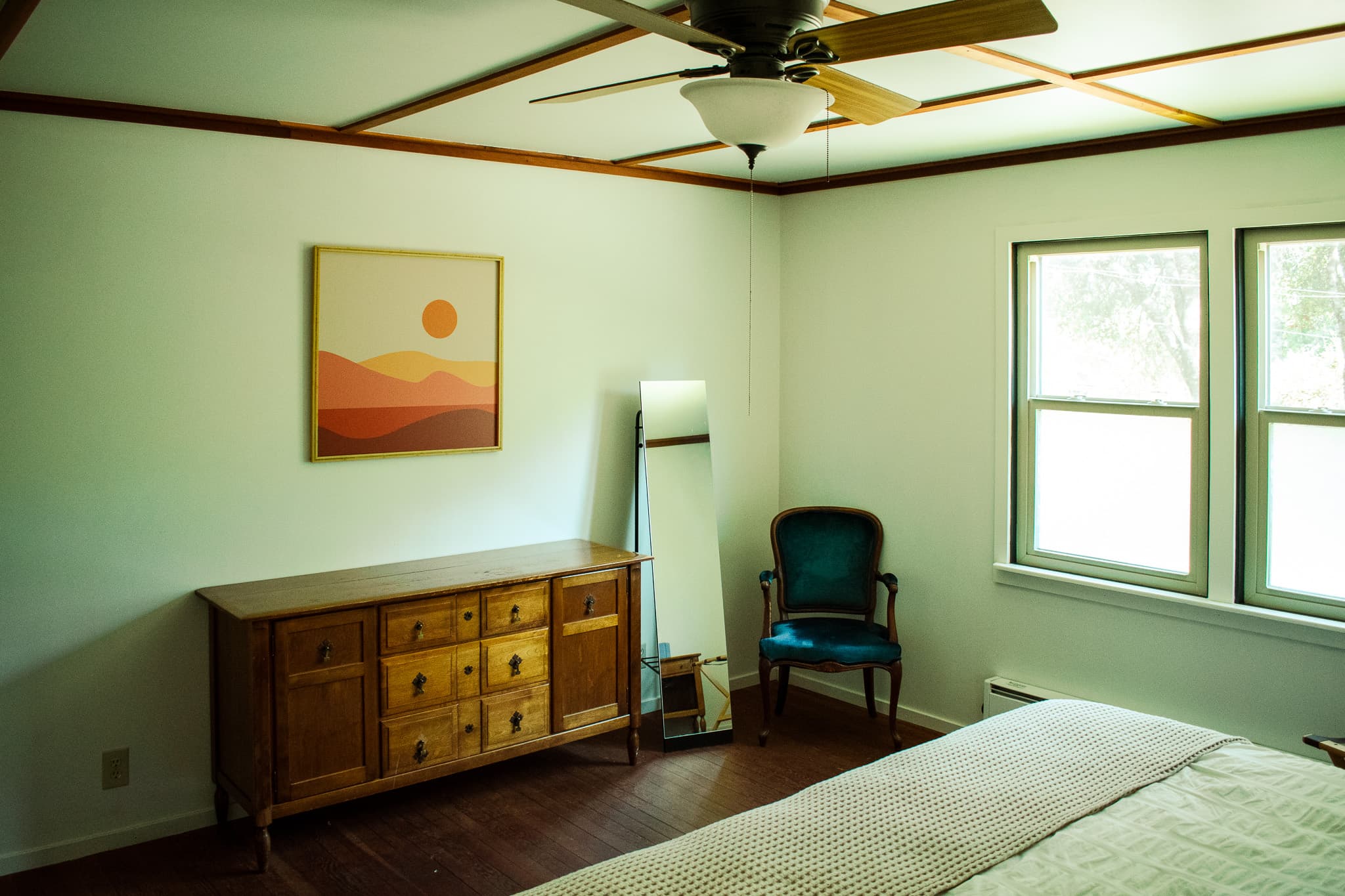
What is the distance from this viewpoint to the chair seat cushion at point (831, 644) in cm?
411

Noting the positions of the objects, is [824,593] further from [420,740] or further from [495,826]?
[420,740]

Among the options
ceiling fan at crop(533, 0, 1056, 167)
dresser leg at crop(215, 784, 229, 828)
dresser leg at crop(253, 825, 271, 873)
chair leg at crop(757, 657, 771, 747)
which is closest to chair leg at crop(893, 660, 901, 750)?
chair leg at crop(757, 657, 771, 747)

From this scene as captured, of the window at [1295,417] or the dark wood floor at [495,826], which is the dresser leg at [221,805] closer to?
the dark wood floor at [495,826]

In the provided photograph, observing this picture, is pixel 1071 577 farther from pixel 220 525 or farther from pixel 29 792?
pixel 29 792

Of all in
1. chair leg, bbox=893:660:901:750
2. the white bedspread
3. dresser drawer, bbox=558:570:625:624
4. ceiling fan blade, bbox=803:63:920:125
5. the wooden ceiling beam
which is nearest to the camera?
the white bedspread

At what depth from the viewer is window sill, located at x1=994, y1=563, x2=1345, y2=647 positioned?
11.0 ft

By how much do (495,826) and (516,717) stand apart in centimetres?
39

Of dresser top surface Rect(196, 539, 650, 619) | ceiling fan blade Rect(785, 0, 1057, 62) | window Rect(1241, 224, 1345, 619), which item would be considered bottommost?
dresser top surface Rect(196, 539, 650, 619)

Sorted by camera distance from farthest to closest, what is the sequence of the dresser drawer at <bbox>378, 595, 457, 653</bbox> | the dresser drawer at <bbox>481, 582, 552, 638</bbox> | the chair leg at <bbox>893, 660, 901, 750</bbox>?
the chair leg at <bbox>893, 660, 901, 750</bbox>
the dresser drawer at <bbox>481, 582, 552, 638</bbox>
the dresser drawer at <bbox>378, 595, 457, 653</bbox>

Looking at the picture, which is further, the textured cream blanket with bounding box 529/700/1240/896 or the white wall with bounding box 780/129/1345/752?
the white wall with bounding box 780/129/1345/752

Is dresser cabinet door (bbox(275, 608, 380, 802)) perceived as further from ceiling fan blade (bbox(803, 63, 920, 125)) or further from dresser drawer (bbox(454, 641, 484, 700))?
ceiling fan blade (bbox(803, 63, 920, 125))

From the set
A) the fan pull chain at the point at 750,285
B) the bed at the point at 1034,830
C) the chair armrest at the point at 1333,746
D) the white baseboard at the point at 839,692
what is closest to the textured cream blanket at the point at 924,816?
the bed at the point at 1034,830

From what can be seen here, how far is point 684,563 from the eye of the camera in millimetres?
4465

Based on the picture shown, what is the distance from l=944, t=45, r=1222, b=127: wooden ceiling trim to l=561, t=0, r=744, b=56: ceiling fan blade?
547 mm
